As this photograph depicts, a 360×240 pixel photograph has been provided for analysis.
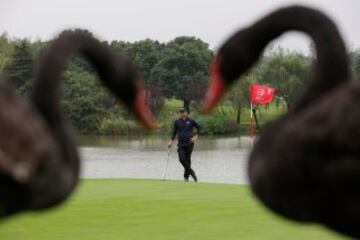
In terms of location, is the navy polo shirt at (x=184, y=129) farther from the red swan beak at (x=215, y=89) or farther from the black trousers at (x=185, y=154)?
the red swan beak at (x=215, y=89)

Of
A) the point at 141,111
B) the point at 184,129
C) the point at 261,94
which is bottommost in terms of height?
the point at 184,129

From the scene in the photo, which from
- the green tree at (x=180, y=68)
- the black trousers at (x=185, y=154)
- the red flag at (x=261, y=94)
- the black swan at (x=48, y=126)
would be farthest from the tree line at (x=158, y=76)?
the black swan at (x=48, y=126)

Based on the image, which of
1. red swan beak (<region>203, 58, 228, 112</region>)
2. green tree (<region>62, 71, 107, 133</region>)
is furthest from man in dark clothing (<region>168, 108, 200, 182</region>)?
green tree (<region>62, 71, 107, 133</region>)

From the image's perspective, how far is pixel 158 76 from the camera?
36.2 meters

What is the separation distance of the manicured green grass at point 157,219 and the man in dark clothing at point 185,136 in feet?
11.2

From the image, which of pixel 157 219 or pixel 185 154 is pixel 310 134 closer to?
pixel 157 219

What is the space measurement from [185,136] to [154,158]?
735cm

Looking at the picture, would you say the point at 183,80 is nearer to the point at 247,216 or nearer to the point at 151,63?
the point at 151,63

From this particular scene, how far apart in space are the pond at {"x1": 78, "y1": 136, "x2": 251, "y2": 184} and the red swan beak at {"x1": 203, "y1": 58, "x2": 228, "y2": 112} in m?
7.53

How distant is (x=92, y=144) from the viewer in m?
26.0

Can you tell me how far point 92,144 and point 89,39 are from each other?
894 inches

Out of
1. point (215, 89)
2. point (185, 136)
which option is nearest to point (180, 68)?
point (185, 136)

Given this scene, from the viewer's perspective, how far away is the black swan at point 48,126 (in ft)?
9.57

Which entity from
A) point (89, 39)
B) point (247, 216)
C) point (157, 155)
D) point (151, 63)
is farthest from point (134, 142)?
point (89, 39)
